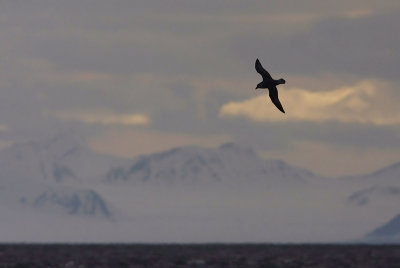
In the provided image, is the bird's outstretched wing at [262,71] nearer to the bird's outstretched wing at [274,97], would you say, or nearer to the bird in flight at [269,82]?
the bird in flight at [269,82]

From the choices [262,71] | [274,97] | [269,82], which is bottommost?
[274,97]

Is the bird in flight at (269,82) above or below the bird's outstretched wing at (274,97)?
above

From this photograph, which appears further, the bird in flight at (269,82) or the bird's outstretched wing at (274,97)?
the bird's outstretched wing at (274,97)

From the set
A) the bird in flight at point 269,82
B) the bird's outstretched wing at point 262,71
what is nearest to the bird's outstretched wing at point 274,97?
the bird in flight at point 269,82

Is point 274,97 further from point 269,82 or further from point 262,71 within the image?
point 262,71

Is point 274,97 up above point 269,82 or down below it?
below

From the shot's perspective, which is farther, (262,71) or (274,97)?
(274,97)

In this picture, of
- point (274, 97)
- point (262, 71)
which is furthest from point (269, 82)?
point (274, 97)

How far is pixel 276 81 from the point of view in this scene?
44.2 m

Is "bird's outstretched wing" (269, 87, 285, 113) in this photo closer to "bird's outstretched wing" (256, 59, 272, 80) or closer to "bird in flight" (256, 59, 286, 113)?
"bird in flight" (256, 59, 286, 113)

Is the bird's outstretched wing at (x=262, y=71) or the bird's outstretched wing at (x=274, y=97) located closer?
the bird's outstretched wing at (x=262, y=71)

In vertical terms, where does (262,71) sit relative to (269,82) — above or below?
above

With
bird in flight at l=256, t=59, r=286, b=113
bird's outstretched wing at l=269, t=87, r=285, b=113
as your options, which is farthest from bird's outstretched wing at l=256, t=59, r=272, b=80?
bird's outstretched wing at l=269, t=87, r=285, b=113

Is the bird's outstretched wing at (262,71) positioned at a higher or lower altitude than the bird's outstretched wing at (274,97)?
higher
